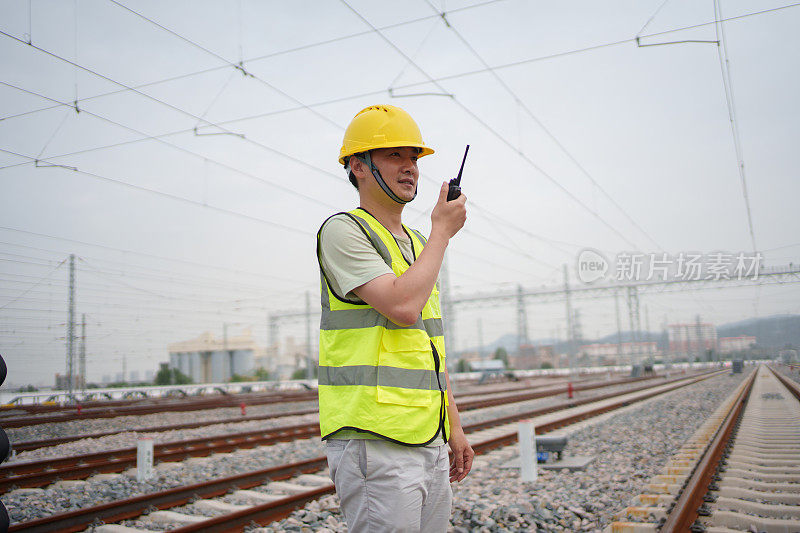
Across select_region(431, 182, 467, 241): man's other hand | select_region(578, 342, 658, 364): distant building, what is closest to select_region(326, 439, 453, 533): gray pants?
select_region(431, 182, 467, 241): man's other hand

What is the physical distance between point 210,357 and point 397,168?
68.8 meters

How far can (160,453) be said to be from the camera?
9484 mm

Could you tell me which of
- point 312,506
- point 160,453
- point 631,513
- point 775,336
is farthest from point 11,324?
point 775,336

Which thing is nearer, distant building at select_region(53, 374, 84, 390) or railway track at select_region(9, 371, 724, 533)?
railway track at select_region(9, 371, 724, 533)

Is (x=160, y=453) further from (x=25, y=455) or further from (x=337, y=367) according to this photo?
(x=337, y=367)

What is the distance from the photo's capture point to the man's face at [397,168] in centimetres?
184

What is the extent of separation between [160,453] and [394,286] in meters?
9.21

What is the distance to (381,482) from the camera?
61.7 inches

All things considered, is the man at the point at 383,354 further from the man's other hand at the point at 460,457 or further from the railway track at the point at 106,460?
the railway track at the point at 106,460

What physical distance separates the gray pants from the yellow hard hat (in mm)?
857

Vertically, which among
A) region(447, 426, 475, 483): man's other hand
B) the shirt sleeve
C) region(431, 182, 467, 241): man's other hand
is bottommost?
region(447, 426, 475, 483): man's other hand

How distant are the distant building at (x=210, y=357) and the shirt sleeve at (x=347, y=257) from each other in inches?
2515

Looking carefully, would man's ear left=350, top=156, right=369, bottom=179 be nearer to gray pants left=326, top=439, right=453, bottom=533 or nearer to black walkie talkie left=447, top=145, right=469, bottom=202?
black walkie talkie left=447, top=145, right=469, bottom=202

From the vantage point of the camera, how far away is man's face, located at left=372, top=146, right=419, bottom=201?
184 centimetres
